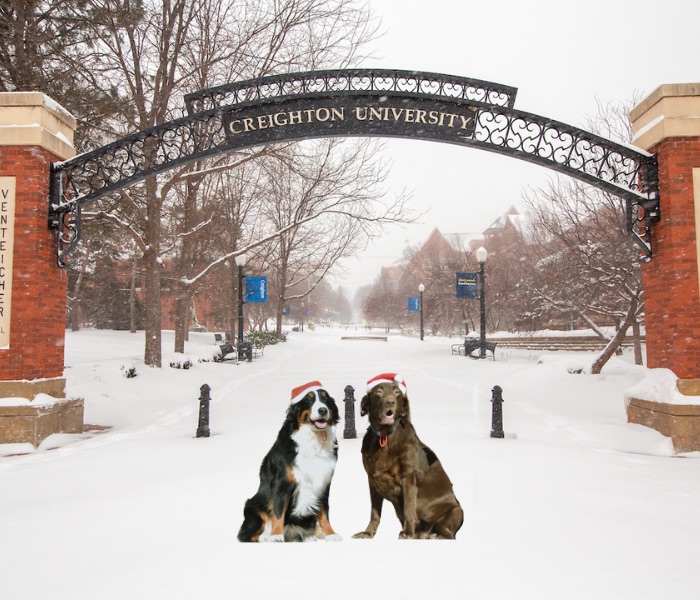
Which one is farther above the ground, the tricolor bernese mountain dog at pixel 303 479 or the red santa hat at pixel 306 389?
the red santa hat at pixel 306 389

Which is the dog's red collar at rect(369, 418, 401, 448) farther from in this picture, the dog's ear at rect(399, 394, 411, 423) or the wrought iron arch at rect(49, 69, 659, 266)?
the wrought iron arch at rect(49, 69, 659, 266)

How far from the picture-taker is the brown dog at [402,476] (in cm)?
215

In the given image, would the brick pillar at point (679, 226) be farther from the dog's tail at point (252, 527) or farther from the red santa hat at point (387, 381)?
the dog's tail at point (252, 527)

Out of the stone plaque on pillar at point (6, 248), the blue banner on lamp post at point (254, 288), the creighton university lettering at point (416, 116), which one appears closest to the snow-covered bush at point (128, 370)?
the stone plaque on pillar at point (6, 248)

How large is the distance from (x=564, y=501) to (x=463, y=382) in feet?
36.4

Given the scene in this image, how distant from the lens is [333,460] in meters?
2.16

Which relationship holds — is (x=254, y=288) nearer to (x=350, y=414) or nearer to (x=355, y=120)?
(x=355, y=120)

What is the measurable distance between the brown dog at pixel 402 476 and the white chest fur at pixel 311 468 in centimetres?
18

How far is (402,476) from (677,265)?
7.42 metres

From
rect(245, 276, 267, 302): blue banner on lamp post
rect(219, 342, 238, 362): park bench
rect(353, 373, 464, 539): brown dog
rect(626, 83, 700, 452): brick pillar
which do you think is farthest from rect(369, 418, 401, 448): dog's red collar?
rect(245, 276, 267, 302): blue banner on lamp post

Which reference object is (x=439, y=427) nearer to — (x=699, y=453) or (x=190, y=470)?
(x=699, y=453)

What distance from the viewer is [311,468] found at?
2162 millimetres

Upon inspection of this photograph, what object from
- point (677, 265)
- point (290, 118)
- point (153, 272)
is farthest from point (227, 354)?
point (677, 265)

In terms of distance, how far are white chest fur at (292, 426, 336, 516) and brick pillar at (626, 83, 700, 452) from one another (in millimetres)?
7220
